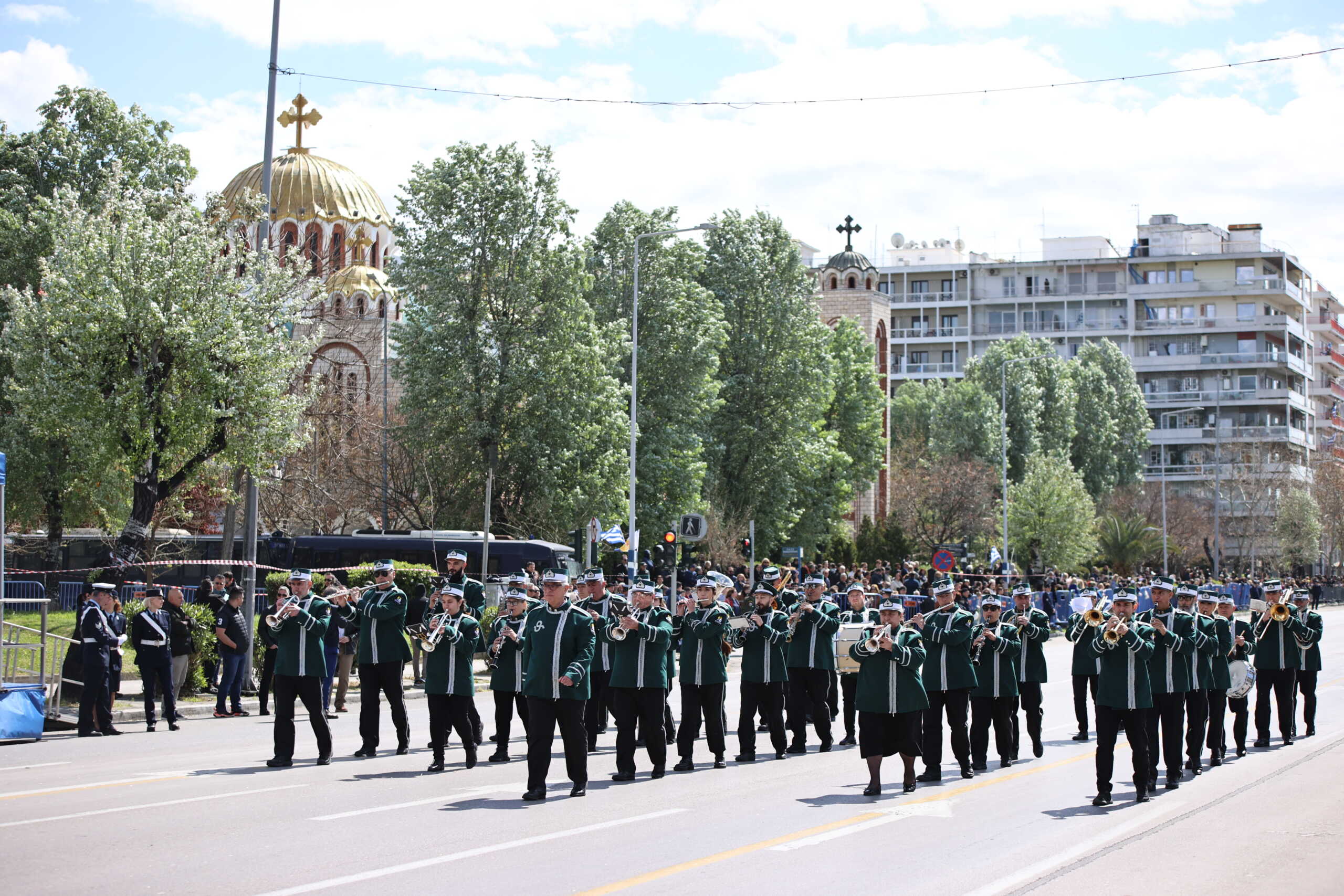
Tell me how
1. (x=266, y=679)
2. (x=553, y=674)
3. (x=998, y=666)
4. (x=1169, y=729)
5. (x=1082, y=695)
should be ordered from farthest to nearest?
(x=266, y=679) < (x=1082, y=695) < (x=998, y=666) < (x=1169, y=729) < (x=553, y=674)

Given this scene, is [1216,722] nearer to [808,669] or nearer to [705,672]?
[808,669]

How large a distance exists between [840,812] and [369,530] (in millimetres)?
34491

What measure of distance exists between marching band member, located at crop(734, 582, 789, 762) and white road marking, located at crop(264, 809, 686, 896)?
3859 mm

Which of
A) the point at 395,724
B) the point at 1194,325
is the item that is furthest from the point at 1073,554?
the point at 395,724

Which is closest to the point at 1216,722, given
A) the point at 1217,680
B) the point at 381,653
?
the point at 1217,680

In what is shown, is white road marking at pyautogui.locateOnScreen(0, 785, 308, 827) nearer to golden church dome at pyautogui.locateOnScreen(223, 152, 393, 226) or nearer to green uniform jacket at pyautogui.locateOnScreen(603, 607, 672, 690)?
green uniform jacket at pyautogui.locateOnScreen(603, 607, 672, 690)

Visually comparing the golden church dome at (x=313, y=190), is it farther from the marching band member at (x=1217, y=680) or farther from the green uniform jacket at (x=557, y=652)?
the green uniform jacket at (x=557, y=652)

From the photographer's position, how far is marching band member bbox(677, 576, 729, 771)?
14391 mm

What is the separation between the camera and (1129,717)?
11797 mm

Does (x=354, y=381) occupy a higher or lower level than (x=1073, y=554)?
higher

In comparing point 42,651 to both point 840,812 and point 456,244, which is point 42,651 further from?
point 456,244

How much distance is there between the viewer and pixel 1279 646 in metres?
16.8

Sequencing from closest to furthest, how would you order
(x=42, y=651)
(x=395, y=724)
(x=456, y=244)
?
1. (x=395, y=724)
2. (x=42, y=651)
3. (x=456, y=244)

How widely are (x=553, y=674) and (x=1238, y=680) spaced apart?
8.12 meters
